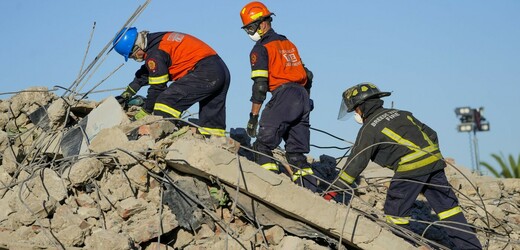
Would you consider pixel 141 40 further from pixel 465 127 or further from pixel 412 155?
pixel 465 127

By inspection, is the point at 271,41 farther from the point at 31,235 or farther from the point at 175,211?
the point at 31,235

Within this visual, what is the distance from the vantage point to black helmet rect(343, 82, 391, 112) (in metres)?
8.70

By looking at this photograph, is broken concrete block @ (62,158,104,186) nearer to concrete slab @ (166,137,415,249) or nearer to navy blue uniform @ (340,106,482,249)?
concrete slab @ (166,137,415,249)

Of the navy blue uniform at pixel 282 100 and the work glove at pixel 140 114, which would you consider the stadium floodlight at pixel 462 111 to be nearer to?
the navy blue uniform at pixel 282 100

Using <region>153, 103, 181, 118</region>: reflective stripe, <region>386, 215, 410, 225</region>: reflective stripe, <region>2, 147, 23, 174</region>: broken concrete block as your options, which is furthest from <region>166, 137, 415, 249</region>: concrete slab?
<region>2, 147, 23, 174</region>: broken concrete block

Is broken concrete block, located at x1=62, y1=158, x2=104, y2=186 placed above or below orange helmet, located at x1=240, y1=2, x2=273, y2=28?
below

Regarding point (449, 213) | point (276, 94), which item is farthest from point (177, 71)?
point (449, 213)

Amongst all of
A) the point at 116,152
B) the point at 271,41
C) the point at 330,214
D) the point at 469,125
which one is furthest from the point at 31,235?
the point at 469,125

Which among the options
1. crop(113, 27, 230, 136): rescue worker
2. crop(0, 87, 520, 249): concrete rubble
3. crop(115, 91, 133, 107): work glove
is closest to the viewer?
crop(0, 87, 520, 249): concrete rubble

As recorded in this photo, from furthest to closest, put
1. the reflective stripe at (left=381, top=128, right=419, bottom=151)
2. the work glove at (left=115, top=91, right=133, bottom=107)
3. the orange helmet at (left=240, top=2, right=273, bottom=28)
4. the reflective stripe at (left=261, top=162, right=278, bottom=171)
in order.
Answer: the work glove at (left=115, top=91, right=133, bottom=107) < the orange helmet at (left=240, top=2, right=273, bottom=28) < the reflective stripe at (left=261, top=162, right=278, bottom=171) < the reflective stripe at (left=381, top=128, right=419, bottom=151)

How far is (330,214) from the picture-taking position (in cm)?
792

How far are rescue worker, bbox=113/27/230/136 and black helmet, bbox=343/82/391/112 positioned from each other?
5.83ft

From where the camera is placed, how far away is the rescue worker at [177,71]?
9836mm

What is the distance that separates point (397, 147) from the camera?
333 inches
